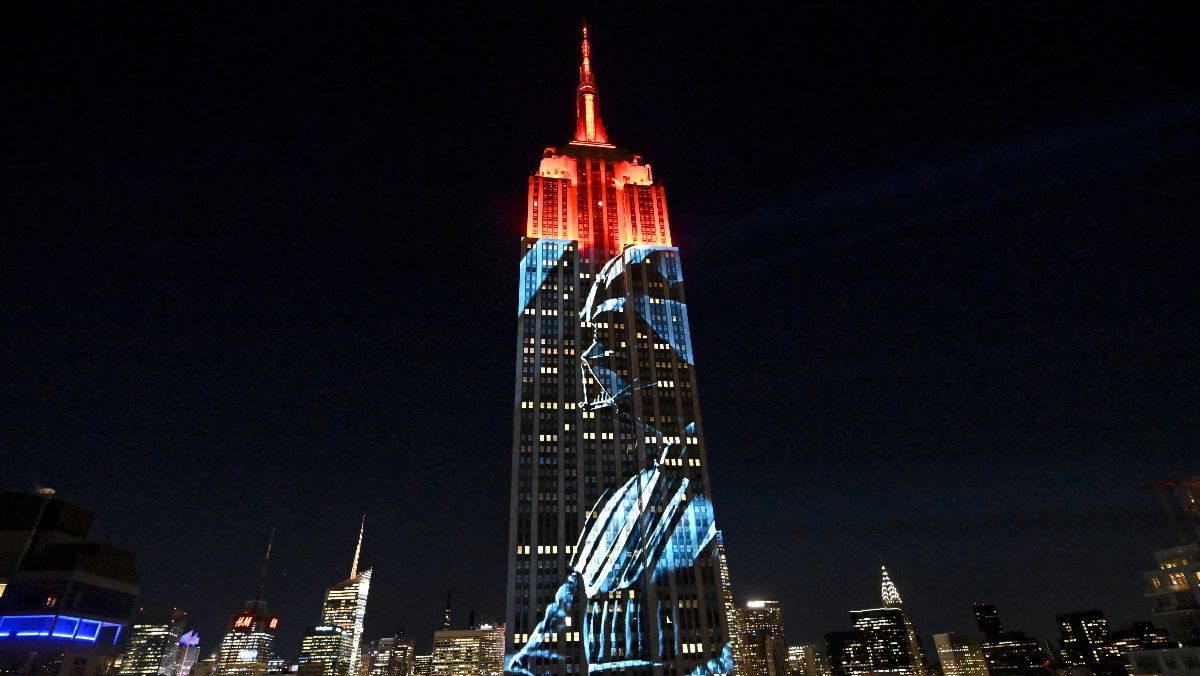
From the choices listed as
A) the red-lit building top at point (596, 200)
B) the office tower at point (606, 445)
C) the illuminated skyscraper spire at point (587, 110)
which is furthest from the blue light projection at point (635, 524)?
the illuminated skyscraper spire at point (587, 110)

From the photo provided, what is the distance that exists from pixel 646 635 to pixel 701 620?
8198 millimetres

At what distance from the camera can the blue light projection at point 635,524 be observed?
85.0 metres

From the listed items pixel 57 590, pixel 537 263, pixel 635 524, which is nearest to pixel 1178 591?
pixel 635 524

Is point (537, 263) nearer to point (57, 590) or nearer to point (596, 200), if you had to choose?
point (596, 200)

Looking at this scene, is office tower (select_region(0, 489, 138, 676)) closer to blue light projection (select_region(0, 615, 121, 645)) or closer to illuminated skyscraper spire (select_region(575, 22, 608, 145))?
blue light projection (select_region(0, 615, 121, 645))

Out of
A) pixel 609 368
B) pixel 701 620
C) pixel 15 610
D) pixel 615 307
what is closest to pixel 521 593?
pixel 701 620

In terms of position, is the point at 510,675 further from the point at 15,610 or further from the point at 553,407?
the point at 15,610

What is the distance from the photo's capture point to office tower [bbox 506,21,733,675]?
283 ft

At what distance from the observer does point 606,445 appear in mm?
100375

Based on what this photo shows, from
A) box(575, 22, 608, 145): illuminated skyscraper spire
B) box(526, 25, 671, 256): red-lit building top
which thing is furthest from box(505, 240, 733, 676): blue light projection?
box(575, 22, 608, 145): illuminated skyscraper spire

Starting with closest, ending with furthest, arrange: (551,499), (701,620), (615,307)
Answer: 1. (701,620)
2. (551,499)
3. (615,307)

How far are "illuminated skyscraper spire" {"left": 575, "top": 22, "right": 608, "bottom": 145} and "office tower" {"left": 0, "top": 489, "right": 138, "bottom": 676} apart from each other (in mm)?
104513

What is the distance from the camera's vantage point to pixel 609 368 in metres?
106

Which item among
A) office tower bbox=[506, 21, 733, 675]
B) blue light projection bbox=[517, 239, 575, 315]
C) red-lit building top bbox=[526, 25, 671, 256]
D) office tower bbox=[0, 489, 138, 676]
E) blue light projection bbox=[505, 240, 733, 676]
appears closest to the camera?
office tower bbox=[0, 489, 138, 676]
